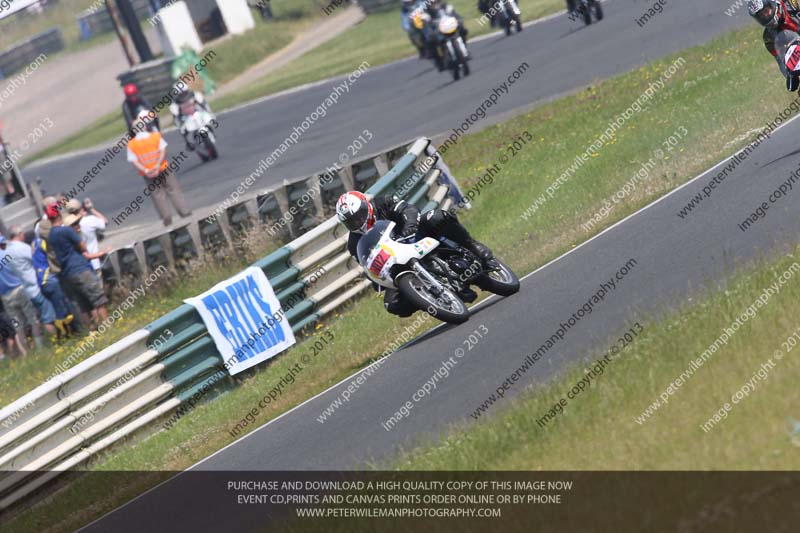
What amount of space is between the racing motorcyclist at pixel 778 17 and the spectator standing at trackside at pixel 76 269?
9049 millimetres

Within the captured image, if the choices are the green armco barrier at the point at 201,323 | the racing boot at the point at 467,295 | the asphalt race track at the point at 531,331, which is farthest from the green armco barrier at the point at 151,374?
the racing boot at the point at 467,295

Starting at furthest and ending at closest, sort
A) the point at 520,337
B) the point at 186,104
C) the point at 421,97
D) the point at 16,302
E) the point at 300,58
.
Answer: the point at 300,58
the point at 186,104
the point at 421,97
the point at 16,302
the point at 520,337

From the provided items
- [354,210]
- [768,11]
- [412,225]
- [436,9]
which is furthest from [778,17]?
[436,9]

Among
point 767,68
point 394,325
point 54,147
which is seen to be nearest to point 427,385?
point 394,325

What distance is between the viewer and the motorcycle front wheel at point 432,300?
11508mm

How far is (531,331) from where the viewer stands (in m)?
10.8

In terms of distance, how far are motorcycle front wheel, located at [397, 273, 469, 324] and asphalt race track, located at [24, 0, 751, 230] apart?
11554 mm

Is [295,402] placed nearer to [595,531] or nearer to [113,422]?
[113,422]

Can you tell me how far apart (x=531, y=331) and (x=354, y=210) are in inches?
78.1

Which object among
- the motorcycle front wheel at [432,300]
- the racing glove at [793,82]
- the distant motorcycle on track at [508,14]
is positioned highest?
the racing glove at [793,82]

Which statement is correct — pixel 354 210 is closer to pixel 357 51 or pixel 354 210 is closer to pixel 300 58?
pixel 357 51

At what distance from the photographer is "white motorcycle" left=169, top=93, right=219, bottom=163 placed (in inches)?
1121

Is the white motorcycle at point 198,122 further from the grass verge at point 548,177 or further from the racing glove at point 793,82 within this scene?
the racing glove at point 793,82

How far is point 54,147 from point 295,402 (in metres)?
33.8
